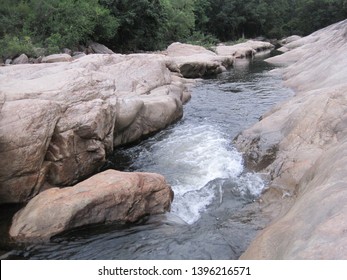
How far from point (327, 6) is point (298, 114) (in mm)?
50058

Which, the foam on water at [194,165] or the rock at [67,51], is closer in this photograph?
the foam on water at [194,165]

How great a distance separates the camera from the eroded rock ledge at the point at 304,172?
12.6 feet

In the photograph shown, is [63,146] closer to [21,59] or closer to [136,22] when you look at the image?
[21,59]

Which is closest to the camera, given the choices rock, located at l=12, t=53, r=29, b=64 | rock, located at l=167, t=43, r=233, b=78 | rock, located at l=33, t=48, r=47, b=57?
rock, located at l=12, t=53, r=29, b=64

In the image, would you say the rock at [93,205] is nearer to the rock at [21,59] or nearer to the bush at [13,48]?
the rock at [21,59]

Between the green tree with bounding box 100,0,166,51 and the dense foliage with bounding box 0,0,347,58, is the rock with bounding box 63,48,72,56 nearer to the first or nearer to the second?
the dense foliage with bounding box 0,0,347,58

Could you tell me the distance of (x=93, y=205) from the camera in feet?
20.5

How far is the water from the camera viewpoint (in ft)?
18.6

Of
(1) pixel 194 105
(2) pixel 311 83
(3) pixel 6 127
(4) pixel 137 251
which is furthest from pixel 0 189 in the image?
(2) pixel 311 83

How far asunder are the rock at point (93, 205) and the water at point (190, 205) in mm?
173

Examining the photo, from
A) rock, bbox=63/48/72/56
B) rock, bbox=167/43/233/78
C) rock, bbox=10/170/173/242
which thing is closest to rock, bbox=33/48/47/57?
rock, bbox=63/48/72/56

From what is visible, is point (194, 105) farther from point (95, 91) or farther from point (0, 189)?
point (0, 189)

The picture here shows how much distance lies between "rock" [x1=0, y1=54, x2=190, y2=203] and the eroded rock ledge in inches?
129

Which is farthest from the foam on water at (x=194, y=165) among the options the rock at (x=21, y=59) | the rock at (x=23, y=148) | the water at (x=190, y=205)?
the rock at (x=21, y=59)
